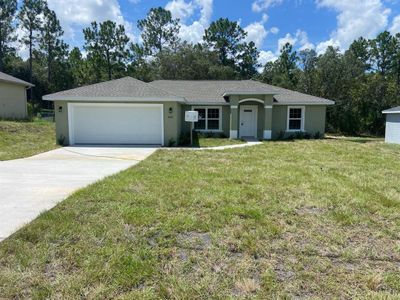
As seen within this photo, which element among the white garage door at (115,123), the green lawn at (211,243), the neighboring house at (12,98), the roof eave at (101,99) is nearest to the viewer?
the green lawn at (211,243)

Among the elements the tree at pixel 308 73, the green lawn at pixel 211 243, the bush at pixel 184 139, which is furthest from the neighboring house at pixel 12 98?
the tree at pixel 308 73

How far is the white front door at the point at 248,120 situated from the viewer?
728 inches

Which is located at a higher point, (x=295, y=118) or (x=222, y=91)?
(x=222, y=91)

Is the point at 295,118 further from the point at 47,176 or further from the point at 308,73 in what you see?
the point at 47,176

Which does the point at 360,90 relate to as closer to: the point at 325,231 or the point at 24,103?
the point at 325,231

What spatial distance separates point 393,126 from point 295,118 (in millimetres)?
5378

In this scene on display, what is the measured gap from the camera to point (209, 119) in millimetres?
18578

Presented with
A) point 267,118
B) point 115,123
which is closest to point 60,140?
point 115,123

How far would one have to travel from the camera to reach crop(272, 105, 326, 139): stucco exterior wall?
60.2 ft

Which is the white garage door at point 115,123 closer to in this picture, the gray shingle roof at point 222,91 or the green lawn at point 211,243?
the gray shingle roof at point 222,91

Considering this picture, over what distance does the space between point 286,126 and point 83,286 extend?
17.1 meters

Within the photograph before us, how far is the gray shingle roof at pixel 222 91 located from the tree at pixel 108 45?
76.0 feet

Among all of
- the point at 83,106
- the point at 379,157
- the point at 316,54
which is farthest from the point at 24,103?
the point at 316,54

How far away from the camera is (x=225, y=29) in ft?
141
